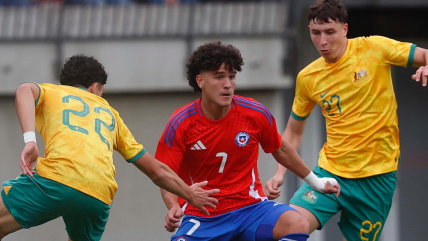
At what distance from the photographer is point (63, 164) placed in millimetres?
4648

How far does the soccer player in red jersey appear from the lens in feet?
16.7

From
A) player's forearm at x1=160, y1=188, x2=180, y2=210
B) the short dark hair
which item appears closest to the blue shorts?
player's forearm at x1=160, y1=188, x2=180, y2=210

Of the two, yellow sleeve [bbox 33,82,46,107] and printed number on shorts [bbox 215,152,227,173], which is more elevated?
yellow sleeve [bbox 33,82,46,107]

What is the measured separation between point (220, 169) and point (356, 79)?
53.7 inches

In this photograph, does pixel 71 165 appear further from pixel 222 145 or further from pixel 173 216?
pixel 222 145

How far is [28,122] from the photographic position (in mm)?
4434

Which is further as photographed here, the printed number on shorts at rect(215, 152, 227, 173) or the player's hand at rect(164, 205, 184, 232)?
the printed number on shorts at rect(215, 152, 227, 173)

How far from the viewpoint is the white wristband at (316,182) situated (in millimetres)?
5422

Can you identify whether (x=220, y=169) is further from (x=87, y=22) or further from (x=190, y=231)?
(x=87, y=22)

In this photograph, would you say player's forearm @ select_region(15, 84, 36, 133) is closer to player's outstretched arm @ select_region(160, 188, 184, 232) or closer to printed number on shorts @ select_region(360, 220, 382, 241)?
player's outstretched arm @ select_region(160, 188, 184, 232)

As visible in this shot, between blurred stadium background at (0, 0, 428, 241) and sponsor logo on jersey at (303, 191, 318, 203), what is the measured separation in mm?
3468

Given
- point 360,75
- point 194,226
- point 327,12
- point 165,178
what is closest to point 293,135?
point 360,75

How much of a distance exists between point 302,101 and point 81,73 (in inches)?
75.3

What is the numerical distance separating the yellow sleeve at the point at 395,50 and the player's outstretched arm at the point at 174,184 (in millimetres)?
1869
